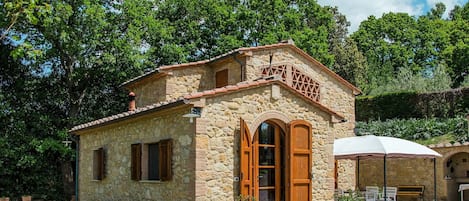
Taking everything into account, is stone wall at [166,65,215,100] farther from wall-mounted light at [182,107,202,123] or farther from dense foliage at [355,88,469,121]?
dense foliage at [355,88,469,121]

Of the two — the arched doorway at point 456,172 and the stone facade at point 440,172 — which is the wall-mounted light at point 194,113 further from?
the arched doorway at point 456,172

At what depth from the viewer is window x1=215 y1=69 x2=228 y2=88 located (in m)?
19.5

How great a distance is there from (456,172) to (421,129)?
2546mm

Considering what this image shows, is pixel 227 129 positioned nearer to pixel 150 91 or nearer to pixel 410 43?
pixel 150 91

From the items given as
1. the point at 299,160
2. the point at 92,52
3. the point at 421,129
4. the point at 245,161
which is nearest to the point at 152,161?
the point at 245,161

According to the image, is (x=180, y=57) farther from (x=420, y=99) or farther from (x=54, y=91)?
(x=420, y=99)

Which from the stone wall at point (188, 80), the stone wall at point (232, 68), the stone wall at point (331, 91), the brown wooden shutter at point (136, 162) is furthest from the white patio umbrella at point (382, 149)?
the stone wall at point (188, 80)

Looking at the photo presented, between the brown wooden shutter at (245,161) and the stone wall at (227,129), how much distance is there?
0.15m

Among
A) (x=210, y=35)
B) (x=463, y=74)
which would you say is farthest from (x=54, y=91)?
(x=463, y=74)

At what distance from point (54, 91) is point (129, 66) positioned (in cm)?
390

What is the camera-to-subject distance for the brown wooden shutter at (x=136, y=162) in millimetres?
14516

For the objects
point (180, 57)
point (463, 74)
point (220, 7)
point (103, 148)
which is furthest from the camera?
point (463, 74)

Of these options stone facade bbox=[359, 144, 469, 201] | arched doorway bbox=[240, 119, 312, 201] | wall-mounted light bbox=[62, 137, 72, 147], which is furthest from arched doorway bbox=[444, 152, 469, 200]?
wall-mounted light bbox=[62, 137, 72, 147]

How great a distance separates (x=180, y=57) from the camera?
26688 millimetres
